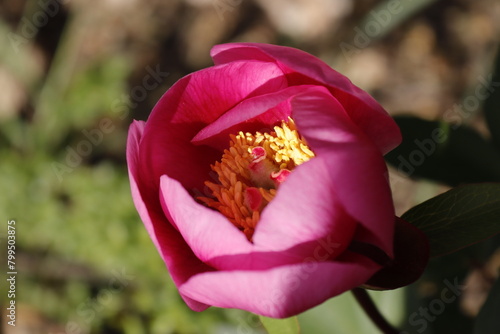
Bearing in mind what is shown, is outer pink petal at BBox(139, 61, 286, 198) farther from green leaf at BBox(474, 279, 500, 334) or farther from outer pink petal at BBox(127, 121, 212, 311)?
green leaf at BBox(474, 279, 500, 334)

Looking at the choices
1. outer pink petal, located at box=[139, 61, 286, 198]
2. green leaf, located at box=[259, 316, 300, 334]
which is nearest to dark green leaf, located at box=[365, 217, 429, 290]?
green leaf, located at box=[259, 316, 300, 334]

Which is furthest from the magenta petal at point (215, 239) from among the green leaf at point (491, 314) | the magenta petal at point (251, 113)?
the green leaf at point (491, 314)

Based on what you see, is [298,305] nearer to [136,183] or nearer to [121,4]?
[136,183]

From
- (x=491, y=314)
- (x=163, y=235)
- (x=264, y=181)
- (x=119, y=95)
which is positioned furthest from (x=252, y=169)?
(x=119, y=95)

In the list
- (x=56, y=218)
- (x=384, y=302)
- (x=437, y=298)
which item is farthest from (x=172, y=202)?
(x=56, y=218)

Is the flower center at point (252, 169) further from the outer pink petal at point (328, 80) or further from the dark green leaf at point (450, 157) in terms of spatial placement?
the dark green leaf at point (450, 157)

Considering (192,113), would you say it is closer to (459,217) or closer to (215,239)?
(215,239)
